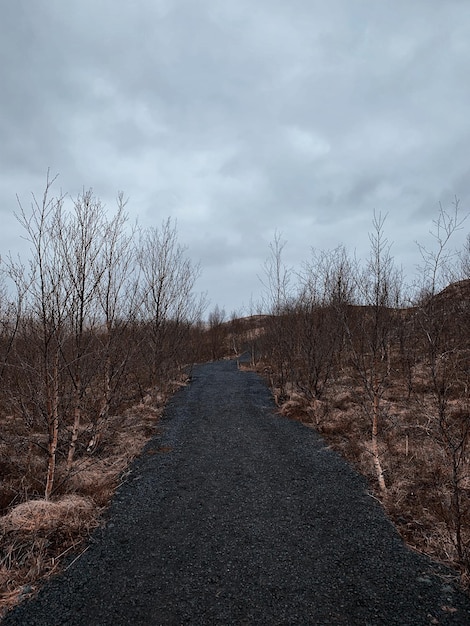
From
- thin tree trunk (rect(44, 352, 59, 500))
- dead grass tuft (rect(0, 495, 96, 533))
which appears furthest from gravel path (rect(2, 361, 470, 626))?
thin tree trunk (rect(44, 352, 59, 500))

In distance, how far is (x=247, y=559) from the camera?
3855mm

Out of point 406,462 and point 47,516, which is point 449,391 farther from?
point 47,516

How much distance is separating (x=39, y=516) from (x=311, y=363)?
7.74 metres

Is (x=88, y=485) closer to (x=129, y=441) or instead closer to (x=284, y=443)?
(x=129, y=441)

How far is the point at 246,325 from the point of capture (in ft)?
123

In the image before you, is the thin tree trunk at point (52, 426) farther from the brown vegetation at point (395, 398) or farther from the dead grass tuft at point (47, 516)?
the brown vegetation at point (395, 398)

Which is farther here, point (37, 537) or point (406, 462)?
point (406, 462)

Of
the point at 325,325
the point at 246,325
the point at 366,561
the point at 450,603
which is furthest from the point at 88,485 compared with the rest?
the point at 246,325

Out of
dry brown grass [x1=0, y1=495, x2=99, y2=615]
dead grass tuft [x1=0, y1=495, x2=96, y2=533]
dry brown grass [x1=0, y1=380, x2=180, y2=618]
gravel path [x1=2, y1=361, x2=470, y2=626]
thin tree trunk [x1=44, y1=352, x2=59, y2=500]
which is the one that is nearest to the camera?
gravel path [x1=2, y1=361, x2=470, y2=626]

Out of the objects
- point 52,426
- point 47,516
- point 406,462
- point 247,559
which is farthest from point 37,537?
point 406,462

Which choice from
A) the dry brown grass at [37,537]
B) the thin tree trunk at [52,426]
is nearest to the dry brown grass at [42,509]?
the dry brown grass at [37,537]

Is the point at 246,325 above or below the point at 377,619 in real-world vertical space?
above

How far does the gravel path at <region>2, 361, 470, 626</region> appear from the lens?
3.06 metres

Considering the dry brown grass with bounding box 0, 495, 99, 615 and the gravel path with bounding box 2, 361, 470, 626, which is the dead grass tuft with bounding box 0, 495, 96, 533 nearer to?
the dry brown grass with bounding box 0, 495, 99, 615
